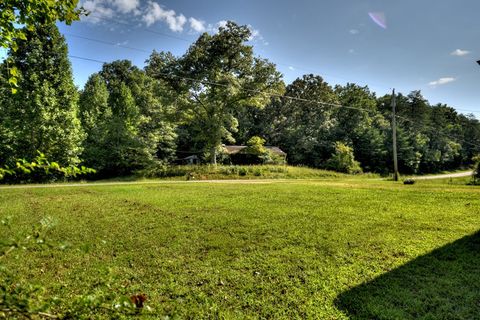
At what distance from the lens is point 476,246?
624cm

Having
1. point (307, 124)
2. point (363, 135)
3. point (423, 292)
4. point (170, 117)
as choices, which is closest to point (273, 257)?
point (423, 292)

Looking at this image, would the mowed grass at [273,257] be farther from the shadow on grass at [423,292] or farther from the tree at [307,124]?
the tree at [307,124]

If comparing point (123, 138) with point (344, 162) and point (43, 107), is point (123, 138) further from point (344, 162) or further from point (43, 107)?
point (344, 162)

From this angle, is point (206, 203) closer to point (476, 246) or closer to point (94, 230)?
point (94, 230)

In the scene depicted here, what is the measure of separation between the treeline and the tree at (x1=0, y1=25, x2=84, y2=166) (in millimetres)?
74

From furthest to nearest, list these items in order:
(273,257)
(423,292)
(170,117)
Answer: (170,117) → (273,257) → (423,292)

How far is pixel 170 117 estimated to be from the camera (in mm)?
29578

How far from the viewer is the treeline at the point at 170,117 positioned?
75.7 ft

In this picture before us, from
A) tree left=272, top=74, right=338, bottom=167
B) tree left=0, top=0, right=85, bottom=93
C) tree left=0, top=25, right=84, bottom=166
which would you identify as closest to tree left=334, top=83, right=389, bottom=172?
tree left=272, top=74, right=338, bottom=167

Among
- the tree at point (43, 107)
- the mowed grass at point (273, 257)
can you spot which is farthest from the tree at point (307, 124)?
the mowed grass at point (273, 257)

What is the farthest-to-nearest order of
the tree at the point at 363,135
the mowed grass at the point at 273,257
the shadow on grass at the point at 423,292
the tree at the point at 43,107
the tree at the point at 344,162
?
the tree at the point at 363,135, the tree at the point at 344,162, the tree at the point at 43,107, the mowed grass at the point at 273,257, the shadow on grass at the point at 423,292

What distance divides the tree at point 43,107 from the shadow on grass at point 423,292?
22.5 meters

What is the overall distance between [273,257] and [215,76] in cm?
→ 2404

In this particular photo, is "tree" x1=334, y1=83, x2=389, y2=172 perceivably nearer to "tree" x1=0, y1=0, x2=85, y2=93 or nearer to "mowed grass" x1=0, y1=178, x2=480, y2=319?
"mowed grass" x1=0, y1=178, x2=480, y2=319
